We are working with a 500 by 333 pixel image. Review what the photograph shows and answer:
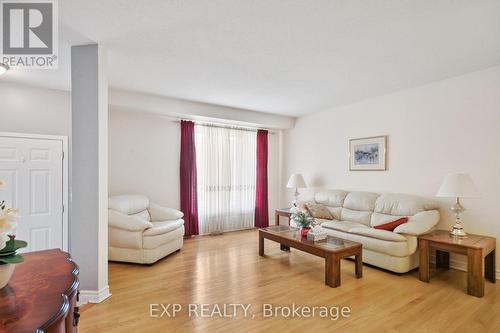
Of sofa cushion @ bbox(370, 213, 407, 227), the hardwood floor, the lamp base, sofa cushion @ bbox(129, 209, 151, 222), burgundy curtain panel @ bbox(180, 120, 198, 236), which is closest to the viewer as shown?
the hardwood floor

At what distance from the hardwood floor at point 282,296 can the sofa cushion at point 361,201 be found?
1.08m

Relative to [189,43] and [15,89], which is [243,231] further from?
[15,89]

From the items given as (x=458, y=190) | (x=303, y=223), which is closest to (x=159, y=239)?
(x=303, y=223)

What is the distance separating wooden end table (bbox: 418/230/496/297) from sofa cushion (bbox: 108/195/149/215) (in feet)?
13.1

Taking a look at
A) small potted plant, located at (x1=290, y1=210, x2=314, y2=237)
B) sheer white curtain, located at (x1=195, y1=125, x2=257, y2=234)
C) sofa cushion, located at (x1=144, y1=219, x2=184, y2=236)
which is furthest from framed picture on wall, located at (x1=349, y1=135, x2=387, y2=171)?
sofa cushion, located at (x1=144, y1=219, x2=184, y2=236)

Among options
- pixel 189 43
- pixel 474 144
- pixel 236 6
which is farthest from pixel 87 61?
pixel 474 144

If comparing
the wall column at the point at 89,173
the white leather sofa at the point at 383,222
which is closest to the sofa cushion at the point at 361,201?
the white leather sofa at the point at 383,222

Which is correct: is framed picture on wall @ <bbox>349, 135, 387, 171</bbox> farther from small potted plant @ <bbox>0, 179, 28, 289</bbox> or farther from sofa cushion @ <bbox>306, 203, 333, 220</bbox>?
small potted plant @ <bbox>0, 179, 28, 289</bbox>

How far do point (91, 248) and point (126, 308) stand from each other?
677 mm

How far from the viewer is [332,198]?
482 centimetres

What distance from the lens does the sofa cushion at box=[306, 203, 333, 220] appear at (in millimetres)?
4715

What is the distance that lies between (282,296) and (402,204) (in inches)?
91.7

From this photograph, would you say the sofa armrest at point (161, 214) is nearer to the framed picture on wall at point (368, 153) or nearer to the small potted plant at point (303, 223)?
the small potted plant at point (303, 223)

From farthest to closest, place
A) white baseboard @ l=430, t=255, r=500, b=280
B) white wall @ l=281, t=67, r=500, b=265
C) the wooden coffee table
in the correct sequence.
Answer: white baseboard @ l=430, t=255, r=500, b=280, white wall @ l=281, t=67, r=500, b=265, the wooden coffee table
